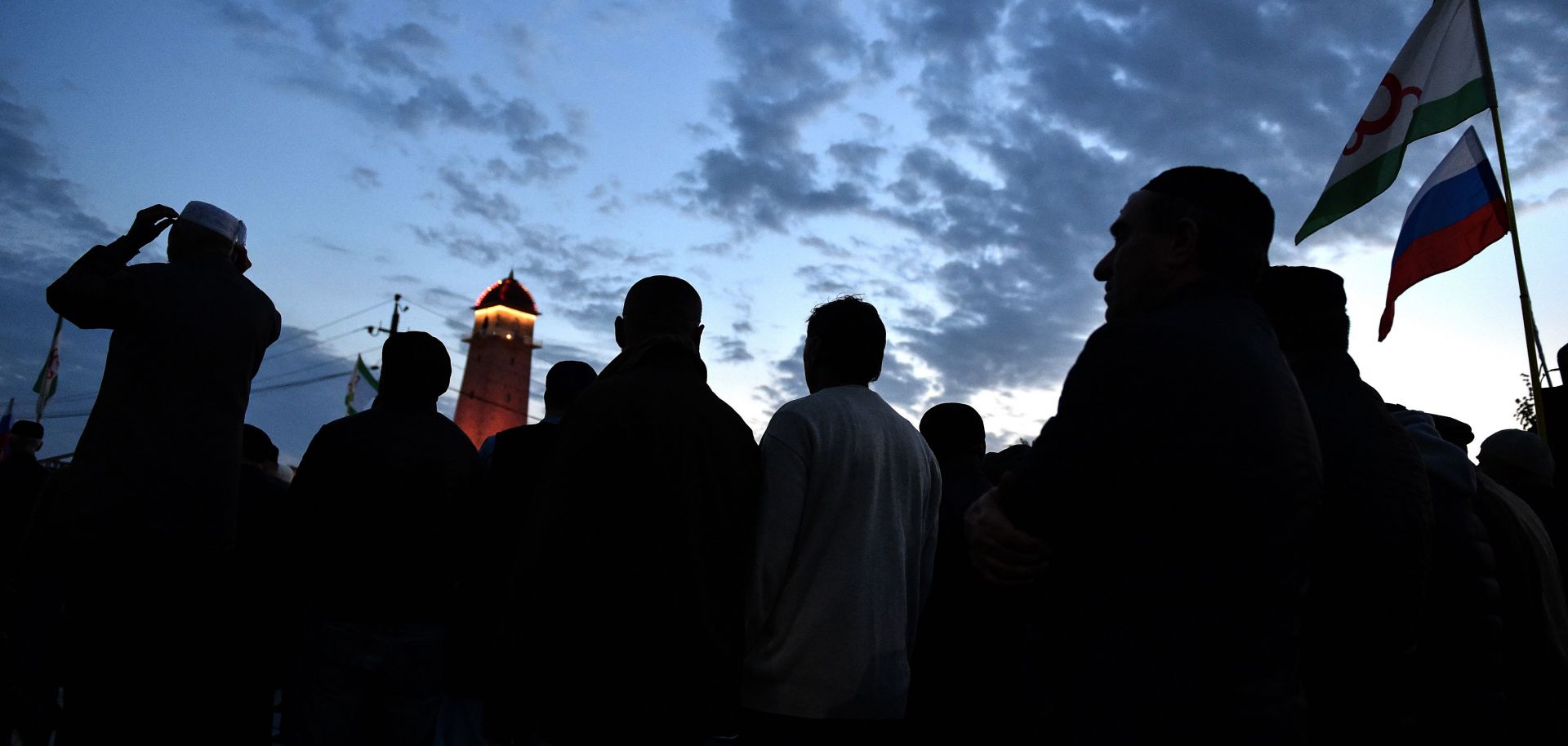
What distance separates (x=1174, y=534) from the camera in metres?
1.65

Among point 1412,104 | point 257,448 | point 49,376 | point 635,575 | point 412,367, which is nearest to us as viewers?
point 635,575

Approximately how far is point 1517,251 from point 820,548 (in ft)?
20.1

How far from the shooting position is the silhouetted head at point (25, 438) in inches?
286

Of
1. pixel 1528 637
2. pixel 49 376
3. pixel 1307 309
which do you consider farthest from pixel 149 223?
pixel 49 376

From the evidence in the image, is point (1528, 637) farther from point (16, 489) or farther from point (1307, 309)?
point (16, 489)

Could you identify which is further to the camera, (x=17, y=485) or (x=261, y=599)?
(x=17, y=485)

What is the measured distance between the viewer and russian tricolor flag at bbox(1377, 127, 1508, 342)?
23.7 ft

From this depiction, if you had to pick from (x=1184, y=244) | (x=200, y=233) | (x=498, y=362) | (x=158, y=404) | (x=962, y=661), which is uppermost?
(x=498, y=362)

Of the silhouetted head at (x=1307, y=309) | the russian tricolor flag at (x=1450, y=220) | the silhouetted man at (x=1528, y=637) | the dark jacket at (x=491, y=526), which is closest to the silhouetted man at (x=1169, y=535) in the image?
the silhouetted head at (x=1307, y=309)

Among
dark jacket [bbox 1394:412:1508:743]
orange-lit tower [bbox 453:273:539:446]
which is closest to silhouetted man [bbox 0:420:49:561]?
dark jacket [bbox 1394:412:1508:743]

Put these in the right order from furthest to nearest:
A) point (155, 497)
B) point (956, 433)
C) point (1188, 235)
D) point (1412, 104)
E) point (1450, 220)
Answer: point (1412, 104) → point (1450, 220) → point (956, 433) → point (155, 497) → point (1188, 235)

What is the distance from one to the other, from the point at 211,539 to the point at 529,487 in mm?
1143

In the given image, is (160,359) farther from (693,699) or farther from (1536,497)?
(1536,497)

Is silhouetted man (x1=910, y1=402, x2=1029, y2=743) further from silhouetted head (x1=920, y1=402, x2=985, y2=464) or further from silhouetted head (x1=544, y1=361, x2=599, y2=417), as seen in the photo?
silhouetted head (x1=544, y1=361, x2=599, y2=417)
